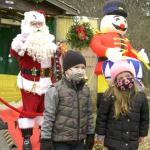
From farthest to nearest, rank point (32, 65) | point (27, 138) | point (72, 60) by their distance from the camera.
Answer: point (27, 138), point (32, 65), point (72, 60)

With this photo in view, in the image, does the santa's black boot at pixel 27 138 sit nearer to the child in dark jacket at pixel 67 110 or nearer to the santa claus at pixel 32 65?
the santa claus at pixel 32 65

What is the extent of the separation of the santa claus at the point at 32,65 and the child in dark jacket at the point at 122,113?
1971mm

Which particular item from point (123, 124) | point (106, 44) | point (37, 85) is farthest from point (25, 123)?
point (123, 124)

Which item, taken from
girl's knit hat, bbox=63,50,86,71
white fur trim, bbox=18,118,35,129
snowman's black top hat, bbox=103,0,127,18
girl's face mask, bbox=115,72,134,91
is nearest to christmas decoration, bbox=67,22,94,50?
snowman's black top hat, bbox=103,0,127,18

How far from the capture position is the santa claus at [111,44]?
6.31m

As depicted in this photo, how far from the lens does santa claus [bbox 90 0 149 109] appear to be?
6.31 meters

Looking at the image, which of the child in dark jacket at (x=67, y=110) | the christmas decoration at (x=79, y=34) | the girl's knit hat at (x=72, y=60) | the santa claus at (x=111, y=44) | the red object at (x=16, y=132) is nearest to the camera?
the child in dark jacket at (x=67, y=110)

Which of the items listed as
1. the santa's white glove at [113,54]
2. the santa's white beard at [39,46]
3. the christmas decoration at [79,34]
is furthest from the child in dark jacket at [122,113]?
the christmas decoration at [79,34]

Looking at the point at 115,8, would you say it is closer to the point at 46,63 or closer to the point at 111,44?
the point at 111,44

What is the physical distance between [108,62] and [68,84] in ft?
5.08

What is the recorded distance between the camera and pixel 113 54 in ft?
20.2

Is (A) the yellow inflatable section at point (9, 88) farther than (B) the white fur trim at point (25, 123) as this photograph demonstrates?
Yes

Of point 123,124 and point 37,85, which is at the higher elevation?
point 37,85

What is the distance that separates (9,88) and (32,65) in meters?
4.32
